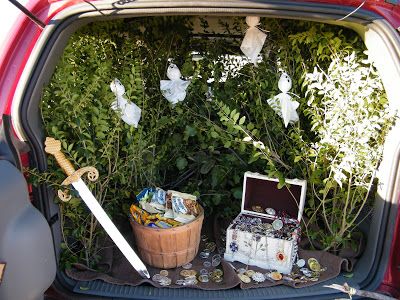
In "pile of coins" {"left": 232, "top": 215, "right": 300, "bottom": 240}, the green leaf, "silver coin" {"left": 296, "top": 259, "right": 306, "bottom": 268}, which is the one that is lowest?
"silver coin" {"left": 296, "top": 259, "right": 306, "bottom": 268}

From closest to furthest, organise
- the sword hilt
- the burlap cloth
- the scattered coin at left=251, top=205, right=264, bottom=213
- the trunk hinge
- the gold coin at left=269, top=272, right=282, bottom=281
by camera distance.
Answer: the trunk hinge → the sword hilt → the burlap cloth → the gold coin at left=269, top=272, right=282, bottom=281 → the scattered coin at left=251, top=205, right=264, bottom=213

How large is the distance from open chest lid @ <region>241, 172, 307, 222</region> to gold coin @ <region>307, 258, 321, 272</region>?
0.30 meters

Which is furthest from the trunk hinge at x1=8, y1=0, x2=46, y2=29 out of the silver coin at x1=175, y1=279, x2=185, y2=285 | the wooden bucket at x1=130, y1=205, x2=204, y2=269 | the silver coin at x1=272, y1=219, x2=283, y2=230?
the silver coin at x1=272, y1=219, x2=283, y2=230

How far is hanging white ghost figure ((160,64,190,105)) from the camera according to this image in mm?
2730

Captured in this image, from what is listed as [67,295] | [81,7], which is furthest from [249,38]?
[67,295]

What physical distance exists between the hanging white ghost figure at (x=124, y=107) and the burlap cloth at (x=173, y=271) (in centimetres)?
84

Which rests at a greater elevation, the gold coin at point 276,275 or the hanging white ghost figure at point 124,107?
the hanging white ghost figure at point 124,107

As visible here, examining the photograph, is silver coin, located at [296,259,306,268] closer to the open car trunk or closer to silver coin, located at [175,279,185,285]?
the open car trunk

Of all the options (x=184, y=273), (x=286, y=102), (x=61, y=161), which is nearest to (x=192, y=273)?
(x=184, y=273)

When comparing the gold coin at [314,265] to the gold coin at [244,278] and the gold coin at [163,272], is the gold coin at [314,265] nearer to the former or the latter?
the gold coin at [244,278]

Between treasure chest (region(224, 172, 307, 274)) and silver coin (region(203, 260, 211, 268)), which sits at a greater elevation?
treasure chest (region(224, 172, 307, 274))

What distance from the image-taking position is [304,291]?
2148mm

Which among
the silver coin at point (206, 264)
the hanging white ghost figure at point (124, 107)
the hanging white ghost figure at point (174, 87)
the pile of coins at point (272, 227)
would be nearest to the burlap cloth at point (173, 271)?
the silver coin at point (206, 264)

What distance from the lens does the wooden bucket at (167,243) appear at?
2.38 meters
